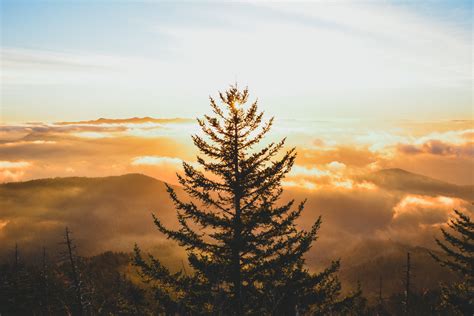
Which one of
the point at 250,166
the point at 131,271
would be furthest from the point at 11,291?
the point at 131,271

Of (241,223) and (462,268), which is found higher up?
(241,223)

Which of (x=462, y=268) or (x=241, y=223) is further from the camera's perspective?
(x=462, y=268)

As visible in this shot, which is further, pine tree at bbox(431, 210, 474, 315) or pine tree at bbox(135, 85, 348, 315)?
pine tree at bbox(431, 210, 474, 315)

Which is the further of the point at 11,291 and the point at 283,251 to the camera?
the point at 11,291

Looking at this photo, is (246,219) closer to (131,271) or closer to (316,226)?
(316,226)

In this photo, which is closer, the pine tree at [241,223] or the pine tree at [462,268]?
the pine tree at [241,223]

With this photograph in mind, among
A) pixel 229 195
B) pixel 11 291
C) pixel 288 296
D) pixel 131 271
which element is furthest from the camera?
pixel 131 271

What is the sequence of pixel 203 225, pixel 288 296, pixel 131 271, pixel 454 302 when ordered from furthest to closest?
pixel 131 271 → pixel 454 302 → pixel 203 225 → pixel 288 296

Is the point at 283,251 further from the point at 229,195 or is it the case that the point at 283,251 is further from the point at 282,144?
the point at 282,144

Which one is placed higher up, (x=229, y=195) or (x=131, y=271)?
(x=229, y=195)

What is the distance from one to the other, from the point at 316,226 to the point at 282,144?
4.18m

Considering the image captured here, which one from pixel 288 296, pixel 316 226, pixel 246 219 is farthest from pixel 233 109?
pixel 288 296

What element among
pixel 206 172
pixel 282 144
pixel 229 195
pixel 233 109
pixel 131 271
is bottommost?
pixel 131 271

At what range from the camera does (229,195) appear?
15.6 m
